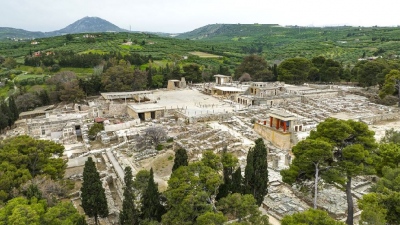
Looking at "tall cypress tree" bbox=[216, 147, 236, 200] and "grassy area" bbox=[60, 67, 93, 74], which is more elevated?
"grassy area" bbox=[60, 67, 93, 74]

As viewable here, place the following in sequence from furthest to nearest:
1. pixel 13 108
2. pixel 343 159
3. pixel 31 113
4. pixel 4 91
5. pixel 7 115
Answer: pixel 4 91
pixel 31 113
pixel 13 108
pixel 7 115
pixel 343 159

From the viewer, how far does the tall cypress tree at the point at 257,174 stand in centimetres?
1788

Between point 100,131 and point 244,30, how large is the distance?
179003 mm

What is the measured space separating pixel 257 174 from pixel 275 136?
12.5m

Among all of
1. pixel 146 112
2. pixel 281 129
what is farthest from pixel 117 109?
pixel 281 129

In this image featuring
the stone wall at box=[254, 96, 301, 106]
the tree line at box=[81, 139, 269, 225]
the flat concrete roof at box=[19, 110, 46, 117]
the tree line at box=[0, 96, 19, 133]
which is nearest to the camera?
the tree line at box=[81, 139, 269, 225]

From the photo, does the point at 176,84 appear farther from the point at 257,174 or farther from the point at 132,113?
the point at 257,174

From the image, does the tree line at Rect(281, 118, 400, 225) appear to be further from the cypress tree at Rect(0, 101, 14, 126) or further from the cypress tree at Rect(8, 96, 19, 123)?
the cypress tree at Rect(8, 96, 19, 123)

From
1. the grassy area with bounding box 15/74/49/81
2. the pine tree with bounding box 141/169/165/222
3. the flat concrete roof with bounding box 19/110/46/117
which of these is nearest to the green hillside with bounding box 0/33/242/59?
the grassy area with bounding box 15/74/49/81

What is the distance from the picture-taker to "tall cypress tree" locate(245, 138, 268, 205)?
1788 cm

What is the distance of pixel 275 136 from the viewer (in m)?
29.8

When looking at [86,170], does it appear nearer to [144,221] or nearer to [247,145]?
[144,221]

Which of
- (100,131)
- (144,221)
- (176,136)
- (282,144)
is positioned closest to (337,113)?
(282,144)

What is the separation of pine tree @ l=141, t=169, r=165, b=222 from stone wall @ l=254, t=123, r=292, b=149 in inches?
641
